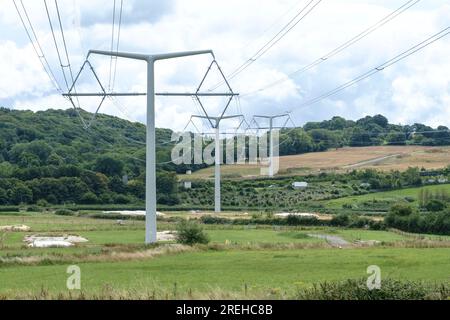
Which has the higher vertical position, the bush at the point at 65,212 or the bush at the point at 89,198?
the bush at the point at 89,198

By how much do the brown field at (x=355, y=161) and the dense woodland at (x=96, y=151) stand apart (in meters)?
5.01

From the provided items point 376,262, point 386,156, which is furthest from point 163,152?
point 376,262

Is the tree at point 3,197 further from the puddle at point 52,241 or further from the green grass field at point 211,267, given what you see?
the green grass field at point 211,267

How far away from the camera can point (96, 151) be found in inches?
5266

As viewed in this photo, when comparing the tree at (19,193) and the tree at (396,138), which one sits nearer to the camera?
the tree at (19,193)

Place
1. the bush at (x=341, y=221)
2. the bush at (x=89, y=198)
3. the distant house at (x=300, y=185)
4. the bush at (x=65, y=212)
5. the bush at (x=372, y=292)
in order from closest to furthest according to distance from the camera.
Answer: the bush at (x=372, y=292), the bush at (x=341, y=221), the bush at (x=65, y=212), the distant house at (x=300, y=185), the bush at (x=89, y=198)

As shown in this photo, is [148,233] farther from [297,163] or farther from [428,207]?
[297,163]

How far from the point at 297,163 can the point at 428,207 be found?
37.4m

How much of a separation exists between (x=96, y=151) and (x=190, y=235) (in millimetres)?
87504

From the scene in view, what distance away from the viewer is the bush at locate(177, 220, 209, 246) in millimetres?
48312

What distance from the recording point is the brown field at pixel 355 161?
387ft

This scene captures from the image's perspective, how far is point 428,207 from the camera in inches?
3526

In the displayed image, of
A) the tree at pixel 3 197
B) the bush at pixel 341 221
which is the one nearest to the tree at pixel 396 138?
the bush at pixel 341 221

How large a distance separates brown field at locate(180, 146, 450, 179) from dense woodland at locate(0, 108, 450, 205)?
501cm
